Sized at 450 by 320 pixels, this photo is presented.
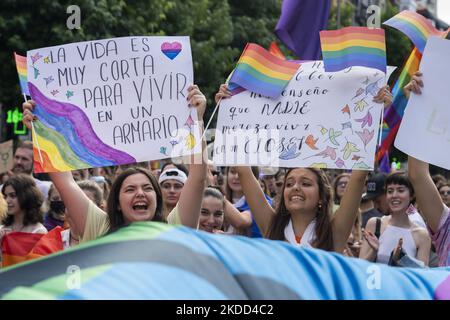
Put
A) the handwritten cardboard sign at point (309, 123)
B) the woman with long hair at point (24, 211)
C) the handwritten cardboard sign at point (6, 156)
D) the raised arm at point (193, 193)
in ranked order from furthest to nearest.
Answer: the handwritten cardboard sign at point (6, 156) < the woman with long hair at point (24, 211) < the handwritten cardboard sign at point (309, 123) < the raised arm at point (193, 193)

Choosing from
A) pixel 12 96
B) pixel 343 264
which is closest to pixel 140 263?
pixel 343 264

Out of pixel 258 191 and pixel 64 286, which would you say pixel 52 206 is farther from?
pixel 64 286

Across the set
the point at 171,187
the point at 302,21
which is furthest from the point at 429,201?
the point at 302,21

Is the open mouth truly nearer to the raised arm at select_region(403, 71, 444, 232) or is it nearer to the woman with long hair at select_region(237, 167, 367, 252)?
the woman with long hair at select_region(237, 167, 367, 252)

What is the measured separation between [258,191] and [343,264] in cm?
375

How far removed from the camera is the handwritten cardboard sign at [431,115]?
485 centimetres

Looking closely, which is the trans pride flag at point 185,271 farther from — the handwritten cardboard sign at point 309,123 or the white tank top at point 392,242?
the white tank top at point 392,242

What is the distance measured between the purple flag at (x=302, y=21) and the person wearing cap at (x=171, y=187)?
164 inches

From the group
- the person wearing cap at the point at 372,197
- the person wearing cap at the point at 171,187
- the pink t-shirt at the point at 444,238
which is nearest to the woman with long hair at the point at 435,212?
the pink t-shirt at the point at 444,238

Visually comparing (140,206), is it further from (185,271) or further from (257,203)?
(185,271)

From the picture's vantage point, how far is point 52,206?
7.46 metres

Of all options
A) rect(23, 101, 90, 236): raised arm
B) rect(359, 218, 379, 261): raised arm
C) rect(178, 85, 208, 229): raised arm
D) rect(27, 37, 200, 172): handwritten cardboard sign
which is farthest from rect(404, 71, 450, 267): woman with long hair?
rect(359, 218, 379, 261): raised arm

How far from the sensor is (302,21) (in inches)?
416

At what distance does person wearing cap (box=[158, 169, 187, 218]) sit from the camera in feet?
20.6
